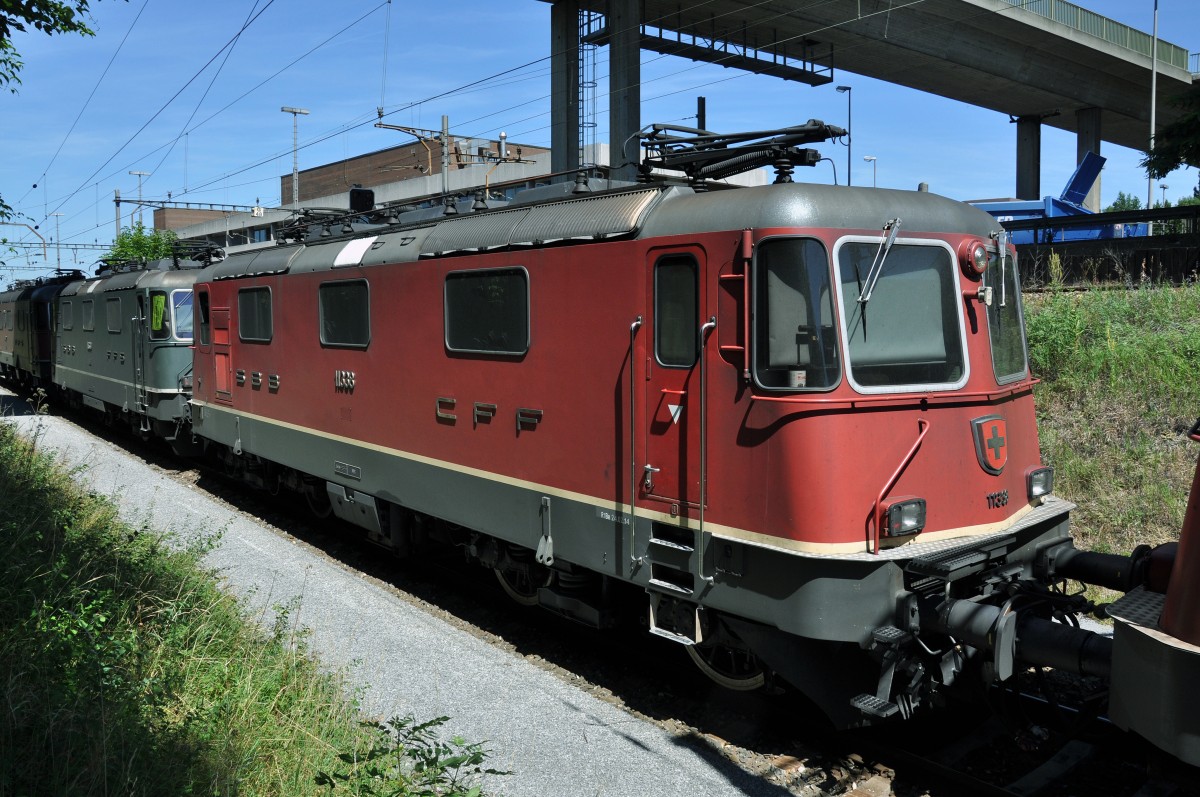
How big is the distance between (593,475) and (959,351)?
7.93ft

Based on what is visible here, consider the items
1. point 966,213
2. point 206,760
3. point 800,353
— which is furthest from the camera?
point 966,213

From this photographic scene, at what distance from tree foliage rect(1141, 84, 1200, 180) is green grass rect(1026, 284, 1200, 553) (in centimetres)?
585

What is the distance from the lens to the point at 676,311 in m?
5.84

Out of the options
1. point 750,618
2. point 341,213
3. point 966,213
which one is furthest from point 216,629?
point 341,213

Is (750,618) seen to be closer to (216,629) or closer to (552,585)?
(552,585)

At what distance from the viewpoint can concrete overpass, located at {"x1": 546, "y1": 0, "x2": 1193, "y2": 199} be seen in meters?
22.3

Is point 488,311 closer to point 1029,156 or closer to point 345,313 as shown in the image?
point 345,313

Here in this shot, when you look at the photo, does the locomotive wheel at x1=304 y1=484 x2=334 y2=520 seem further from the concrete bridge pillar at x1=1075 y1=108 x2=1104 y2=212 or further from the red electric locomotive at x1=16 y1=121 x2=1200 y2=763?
the concrete bridge pillar at x1=1075 y1=108 x2=1104 y2=212

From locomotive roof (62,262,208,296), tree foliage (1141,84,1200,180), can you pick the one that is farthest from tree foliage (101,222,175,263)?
tree foliage (1141,84,1200,180)

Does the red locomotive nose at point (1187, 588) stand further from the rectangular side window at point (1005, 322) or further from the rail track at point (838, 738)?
the rectangular side window at point (1005, 322)

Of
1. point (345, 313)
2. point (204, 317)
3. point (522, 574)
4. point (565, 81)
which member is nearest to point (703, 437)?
point (522, 574)

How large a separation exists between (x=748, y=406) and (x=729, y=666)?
2.00 m

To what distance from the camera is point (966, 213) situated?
238 inches

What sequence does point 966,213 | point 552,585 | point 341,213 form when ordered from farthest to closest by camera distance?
point 341,213
point 552,585
point 966,213
